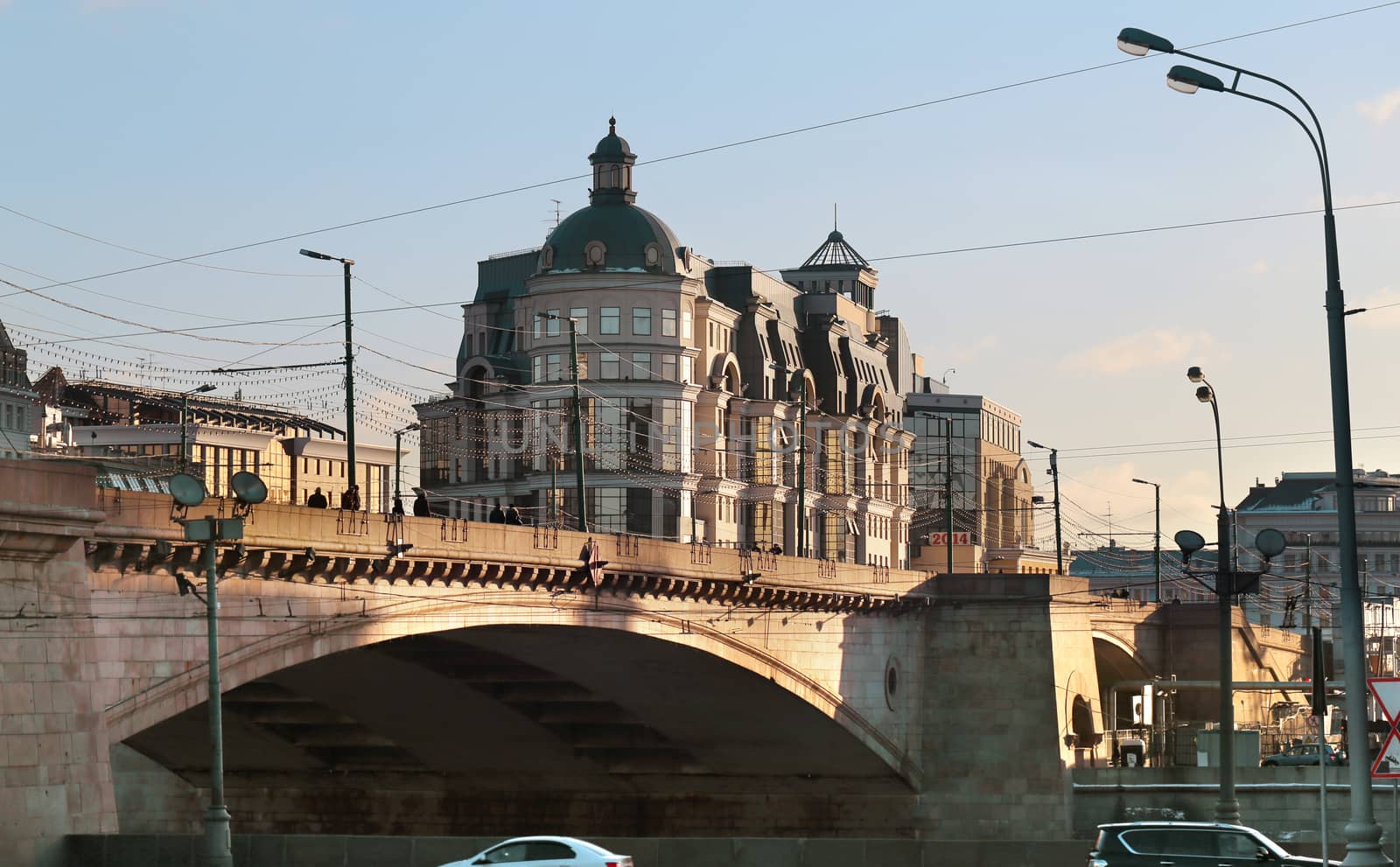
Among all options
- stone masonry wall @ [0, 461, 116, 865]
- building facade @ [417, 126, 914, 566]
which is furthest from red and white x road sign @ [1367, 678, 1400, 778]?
building facade @ [417, 126, 914, 566]

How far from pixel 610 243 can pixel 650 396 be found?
7.74 m

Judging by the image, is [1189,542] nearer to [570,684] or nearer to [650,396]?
[570,684]

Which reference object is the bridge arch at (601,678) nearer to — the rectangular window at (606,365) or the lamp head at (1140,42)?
the lamp head at (1140,42)

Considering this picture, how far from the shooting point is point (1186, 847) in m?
33.4

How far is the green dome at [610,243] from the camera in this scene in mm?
100312

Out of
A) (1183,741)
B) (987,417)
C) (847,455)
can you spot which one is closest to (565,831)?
(1183,741)

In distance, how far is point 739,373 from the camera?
109m

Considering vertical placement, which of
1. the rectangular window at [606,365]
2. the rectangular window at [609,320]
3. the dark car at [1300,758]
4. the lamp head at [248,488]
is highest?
the rectangular window at [609,320]

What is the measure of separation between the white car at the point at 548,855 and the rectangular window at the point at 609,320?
67.0m

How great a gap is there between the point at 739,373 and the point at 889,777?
43221 millimetres

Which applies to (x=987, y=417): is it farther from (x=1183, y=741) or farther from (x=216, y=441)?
(x=1183, y=741)

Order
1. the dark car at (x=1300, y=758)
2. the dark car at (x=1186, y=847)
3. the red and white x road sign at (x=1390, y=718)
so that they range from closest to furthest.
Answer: the red and white x road sign at (x=1390, y=718)
the dark car at (x=1186, y=847)
the dark car at (x=1300, y=758)

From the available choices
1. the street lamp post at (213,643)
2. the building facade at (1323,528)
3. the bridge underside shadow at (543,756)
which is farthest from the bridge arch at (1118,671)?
the building facade at (1323,528)

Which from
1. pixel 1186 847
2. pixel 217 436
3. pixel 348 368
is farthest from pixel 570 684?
pixel 217 436
